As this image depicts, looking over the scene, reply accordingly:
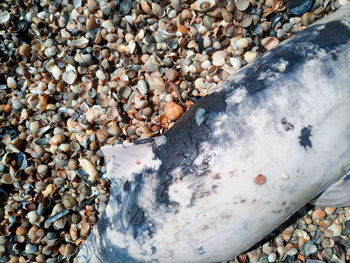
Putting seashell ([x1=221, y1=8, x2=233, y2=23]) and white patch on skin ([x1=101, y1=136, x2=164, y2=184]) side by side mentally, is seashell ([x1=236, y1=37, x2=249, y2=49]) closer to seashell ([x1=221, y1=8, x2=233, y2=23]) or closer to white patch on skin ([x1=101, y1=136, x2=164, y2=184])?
seashell ([x1=221, y1=8, x2=233, y2=23])

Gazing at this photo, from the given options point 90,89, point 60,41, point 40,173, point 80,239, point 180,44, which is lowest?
point 80,239

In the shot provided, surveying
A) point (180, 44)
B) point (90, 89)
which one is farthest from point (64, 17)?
point (180, 44)

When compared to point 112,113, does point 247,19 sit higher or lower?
higher

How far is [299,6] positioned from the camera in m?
2.81

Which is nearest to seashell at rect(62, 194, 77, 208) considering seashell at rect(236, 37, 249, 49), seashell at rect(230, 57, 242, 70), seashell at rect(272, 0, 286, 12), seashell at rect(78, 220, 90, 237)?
seashell at rect(78, 220, 90, 237)

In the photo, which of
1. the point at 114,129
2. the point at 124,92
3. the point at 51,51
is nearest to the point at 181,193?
the point at 114,129

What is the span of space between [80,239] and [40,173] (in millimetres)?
584

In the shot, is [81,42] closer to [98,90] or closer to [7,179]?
[98,90]

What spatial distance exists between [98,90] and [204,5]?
100 cm

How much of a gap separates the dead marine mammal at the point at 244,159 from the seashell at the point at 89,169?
0.63m

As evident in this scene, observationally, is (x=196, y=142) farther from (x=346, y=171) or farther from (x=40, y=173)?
Result: (x=40, y=173)

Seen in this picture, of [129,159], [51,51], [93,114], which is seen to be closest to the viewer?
[129,159]

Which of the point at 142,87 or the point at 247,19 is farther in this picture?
the point at 142,87

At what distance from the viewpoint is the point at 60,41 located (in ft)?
10.3
